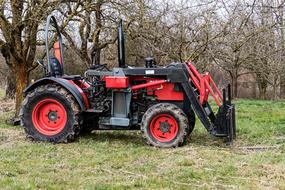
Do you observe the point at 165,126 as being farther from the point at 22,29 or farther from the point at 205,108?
the point at 22,29

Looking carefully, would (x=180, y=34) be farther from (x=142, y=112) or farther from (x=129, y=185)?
(x=129, y=185)

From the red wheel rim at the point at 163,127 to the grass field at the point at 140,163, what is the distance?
301 millimetres

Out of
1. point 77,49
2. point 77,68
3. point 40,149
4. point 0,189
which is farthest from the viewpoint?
point 77,68

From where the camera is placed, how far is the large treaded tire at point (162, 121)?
686 cm

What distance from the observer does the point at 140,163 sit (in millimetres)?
5719

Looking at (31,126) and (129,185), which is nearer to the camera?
(129,185)

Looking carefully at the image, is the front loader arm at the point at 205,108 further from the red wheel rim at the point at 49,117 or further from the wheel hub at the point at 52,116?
the wheel hub at the point at 52,116

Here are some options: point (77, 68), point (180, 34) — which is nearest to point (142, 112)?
point (180, 34)

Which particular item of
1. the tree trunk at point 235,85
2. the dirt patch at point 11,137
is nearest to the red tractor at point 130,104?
the dirt patch at point 11,137

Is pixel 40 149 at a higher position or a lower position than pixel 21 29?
lower

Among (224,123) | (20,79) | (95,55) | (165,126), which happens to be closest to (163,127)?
(165,126)

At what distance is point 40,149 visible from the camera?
21.5 ft

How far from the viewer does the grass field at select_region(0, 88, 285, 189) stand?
466cm

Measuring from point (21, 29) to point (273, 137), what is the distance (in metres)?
5.91
